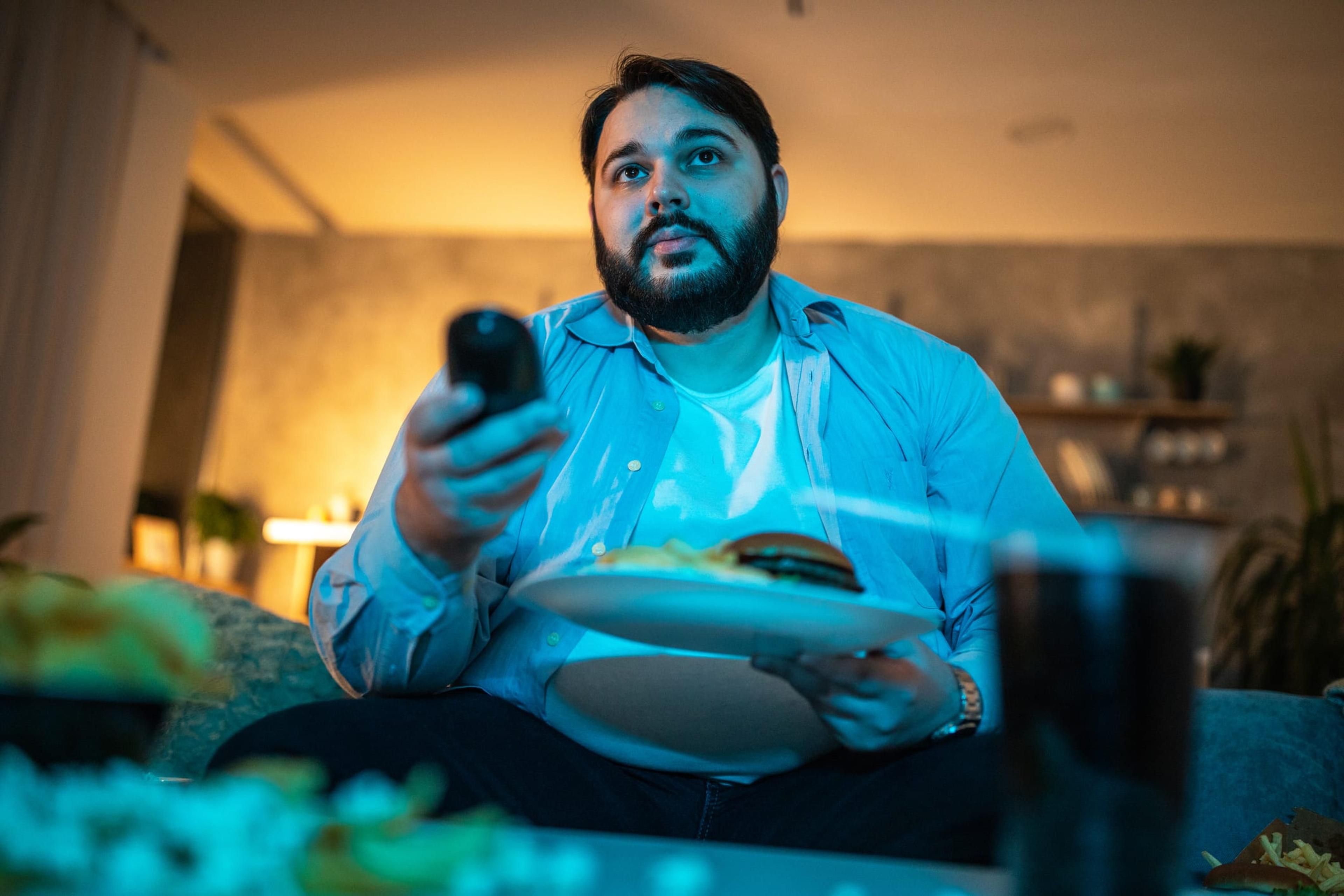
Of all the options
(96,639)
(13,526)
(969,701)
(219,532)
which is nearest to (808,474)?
(969,701)

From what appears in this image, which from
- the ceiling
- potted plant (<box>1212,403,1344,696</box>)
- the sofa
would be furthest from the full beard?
the ceiling

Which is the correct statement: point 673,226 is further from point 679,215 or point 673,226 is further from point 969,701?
point 969,701

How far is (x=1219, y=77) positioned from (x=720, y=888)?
436 cm

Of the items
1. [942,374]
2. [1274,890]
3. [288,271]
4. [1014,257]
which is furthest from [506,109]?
[1274,890]

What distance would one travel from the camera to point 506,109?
14.8 feet

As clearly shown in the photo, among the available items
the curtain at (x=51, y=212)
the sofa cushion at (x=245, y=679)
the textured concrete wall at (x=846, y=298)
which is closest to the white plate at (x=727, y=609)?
the sofa cushion at (x=245, y=679)

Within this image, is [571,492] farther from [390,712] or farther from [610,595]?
[610,595]

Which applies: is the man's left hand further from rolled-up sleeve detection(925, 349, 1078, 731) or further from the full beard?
the full beard

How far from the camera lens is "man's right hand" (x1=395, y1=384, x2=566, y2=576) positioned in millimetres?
560

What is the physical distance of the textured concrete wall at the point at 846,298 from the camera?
17.4ft

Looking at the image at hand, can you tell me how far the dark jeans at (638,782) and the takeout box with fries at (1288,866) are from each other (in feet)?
0.49

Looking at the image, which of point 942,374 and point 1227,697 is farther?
point 1227,697

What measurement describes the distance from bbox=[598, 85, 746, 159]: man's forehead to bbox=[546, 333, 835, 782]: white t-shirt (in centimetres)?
43

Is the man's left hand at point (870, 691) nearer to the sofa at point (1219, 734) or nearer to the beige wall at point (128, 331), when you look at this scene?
the sofa at point (1219, 734)
